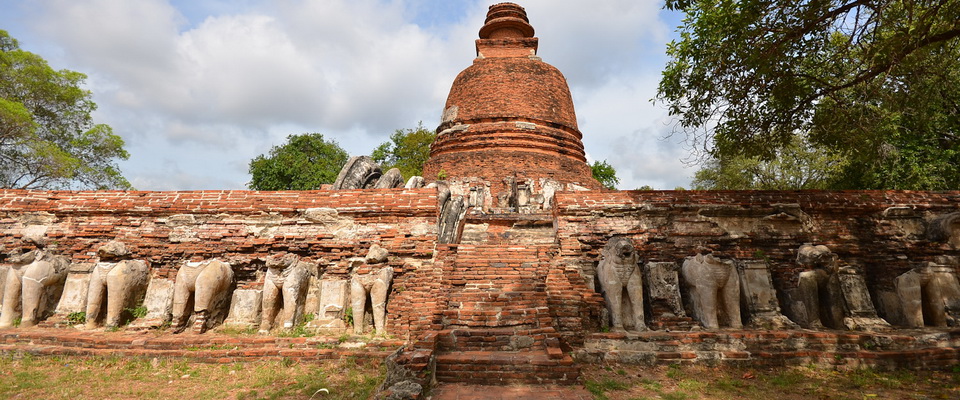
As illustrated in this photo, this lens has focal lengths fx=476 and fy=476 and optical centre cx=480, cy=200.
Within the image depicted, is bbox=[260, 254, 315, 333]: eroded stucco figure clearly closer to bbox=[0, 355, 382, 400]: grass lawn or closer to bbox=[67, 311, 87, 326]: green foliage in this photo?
bbox=[0, 355, 382, 400]: grass lawn

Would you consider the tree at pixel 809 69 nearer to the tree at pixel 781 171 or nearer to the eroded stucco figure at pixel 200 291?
the eroded stucco figure at pixel 200 291

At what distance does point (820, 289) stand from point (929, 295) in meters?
1.30

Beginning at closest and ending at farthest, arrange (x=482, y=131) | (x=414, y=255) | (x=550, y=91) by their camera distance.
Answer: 1. (x=414, y=255)
2. (x=482, y=131)
3. (x=550, y=91)

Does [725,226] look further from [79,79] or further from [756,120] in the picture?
[79,79]

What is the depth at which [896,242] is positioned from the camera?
660 centimetres

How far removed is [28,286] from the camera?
5.96m

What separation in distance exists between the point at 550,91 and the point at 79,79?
699 inches

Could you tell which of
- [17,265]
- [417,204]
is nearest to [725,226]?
[417,204]

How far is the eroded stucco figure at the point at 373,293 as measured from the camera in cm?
578

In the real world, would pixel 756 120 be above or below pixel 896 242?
above

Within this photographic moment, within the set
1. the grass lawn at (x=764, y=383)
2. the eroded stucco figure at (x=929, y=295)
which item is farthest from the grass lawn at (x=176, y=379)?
the eroded stucco figure at (x=929, y=295)

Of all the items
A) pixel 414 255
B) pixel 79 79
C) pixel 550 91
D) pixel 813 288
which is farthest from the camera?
pixel 79 79

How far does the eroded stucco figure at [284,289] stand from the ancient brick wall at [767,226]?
3401mm

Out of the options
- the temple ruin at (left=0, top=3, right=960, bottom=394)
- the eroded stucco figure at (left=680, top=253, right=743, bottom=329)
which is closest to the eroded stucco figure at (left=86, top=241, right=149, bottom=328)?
the temple ruin at (left=0, top=3, right=960, bottom=394)
